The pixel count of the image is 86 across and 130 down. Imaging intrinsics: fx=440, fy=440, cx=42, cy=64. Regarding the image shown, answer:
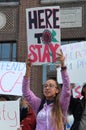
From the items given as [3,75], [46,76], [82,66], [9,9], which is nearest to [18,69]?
[3,75]

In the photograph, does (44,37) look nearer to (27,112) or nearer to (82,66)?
(27,112)

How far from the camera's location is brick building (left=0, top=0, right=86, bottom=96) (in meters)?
14.4

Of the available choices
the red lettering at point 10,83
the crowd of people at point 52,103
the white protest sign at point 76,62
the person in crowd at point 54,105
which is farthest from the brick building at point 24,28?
the person in crowd at point 54,105

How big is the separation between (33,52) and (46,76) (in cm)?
987

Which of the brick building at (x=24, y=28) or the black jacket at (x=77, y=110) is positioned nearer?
the black jacket at (x=77, y=110)

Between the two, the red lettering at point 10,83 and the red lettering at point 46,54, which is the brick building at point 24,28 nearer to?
the red lettering at point 10,83

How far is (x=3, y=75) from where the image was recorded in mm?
6426

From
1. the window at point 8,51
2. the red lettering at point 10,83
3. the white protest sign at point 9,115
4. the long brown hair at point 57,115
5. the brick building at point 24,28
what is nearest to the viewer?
the long brown hair at point 57,115

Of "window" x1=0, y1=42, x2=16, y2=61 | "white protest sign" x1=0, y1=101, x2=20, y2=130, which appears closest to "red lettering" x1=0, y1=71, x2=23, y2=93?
"white protest sign" x1=0, y1=101, x2=20, y2=130

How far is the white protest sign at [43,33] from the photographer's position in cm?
434

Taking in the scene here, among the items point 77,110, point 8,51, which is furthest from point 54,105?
point 8,51

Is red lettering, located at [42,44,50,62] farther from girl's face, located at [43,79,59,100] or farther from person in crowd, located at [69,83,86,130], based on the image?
person in crowd, located at [69,83,86,130]

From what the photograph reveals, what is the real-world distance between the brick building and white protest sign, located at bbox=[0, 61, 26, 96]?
753cm

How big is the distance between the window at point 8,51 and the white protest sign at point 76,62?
8.14 m
